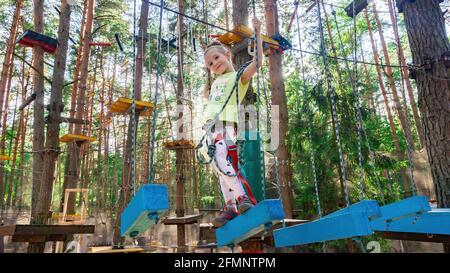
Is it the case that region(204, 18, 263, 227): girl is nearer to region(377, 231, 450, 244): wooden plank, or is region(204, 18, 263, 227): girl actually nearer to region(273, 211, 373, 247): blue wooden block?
region(273, 211, 373, 247): blue wooden block

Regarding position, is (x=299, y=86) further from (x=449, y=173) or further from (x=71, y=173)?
(x=71, y=173)

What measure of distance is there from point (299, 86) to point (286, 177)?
107 inches

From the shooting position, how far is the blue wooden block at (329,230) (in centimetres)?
139

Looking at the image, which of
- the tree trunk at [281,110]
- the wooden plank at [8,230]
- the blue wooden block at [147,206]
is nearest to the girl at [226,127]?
the blue wooden block at [147,206]

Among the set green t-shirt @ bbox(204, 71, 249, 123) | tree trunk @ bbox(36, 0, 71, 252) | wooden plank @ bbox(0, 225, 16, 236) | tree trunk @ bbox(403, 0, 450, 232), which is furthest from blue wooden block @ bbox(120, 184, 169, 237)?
tree trunk @ bbox(36, 0, 71, 252)

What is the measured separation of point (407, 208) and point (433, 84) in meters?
2.31

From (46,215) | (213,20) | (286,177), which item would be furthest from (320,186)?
(213,20)

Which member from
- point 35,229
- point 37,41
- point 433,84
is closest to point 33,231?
point 35,229

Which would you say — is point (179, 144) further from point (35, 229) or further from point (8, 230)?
point (8, 230)

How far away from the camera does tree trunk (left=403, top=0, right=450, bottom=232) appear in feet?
11.2

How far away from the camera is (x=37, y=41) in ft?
19.8

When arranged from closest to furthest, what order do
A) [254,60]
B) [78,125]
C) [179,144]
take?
1. [254,60]
2. [179,144]
3. [78,125]

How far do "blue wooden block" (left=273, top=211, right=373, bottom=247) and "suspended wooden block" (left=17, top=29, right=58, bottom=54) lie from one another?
5.78 m
